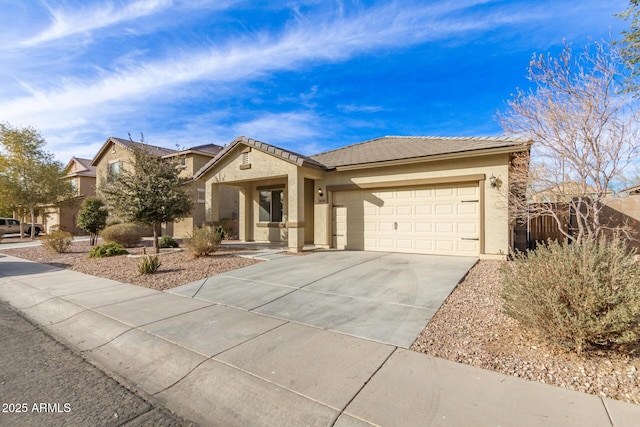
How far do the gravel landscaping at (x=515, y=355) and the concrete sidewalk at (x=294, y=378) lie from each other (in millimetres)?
187

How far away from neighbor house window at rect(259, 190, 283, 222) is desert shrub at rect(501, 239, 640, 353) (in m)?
12.6

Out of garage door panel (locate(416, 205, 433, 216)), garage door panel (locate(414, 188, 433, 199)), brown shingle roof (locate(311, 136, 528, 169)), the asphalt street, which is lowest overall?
the asphalt street

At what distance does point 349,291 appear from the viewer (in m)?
6.19

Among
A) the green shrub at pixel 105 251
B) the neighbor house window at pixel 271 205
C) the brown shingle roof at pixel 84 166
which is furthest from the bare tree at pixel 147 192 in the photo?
the brown shingle roof at pixel 84 166

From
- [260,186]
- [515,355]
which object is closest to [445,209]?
[515,355]

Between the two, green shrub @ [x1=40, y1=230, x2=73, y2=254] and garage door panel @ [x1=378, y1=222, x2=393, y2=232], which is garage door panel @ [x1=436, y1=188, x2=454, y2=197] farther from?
green shrub @ [x1=40, y1=230, x2=73, y2=254]

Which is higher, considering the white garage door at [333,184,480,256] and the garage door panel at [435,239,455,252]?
the white garage door at [333,184,480,256]

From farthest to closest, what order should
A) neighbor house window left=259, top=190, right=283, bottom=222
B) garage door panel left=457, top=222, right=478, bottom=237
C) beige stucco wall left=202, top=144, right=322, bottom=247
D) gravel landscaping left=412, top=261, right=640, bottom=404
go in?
neighbor house window left=259, top=190, right=283, bottom=222
beige stucco wall left=202, top=144, right=322, bottom=247
garage door panel left=457, top=222, right=478, bottom=237
gravel landscaping left=412, top=261, right=640, bottom=404

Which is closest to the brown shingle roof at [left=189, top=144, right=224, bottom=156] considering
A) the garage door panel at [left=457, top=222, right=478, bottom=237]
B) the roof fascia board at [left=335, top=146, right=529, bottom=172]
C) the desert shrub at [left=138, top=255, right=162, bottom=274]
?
the roof fascia board at [left=335, top=146, right=529, bottom=172]

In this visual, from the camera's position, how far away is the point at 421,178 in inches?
425

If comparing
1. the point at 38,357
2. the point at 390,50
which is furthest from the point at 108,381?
the point at 390,50

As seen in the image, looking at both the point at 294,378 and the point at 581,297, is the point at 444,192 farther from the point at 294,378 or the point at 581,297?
the point at 294,378

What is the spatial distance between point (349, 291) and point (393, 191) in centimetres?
637

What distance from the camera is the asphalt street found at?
2682mm
